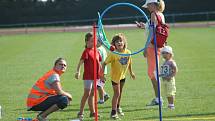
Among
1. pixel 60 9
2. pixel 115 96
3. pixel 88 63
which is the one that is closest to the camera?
pixel 88 63

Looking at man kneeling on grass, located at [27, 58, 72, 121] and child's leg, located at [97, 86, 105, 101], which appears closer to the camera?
man kneeling on grass, located at [27, 58, 72, 121]

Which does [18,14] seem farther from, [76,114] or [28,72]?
[76,114]

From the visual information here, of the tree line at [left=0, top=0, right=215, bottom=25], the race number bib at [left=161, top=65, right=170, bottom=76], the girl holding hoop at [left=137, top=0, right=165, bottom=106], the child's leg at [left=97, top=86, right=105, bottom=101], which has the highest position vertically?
the tree line at [left=0, top=0, right=215, bottom=25]

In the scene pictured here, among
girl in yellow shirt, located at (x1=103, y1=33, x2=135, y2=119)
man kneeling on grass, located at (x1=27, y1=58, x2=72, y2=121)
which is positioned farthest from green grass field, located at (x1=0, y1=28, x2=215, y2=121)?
man kneeling on grass, located at (x1=27, y1=58, x2=72, y2=121)

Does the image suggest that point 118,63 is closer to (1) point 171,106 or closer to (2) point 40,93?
(1) point 171,106

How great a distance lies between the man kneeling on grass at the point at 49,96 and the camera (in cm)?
1016

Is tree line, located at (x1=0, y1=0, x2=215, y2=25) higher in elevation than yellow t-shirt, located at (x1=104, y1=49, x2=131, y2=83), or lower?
higher

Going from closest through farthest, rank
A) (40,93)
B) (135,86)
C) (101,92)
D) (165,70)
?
1. (40,93)
2. (165,70)
3. (101,92)
4. (135,86)

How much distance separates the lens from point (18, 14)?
7606 centimetres

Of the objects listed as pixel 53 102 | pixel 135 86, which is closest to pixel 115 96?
pixel 53 102

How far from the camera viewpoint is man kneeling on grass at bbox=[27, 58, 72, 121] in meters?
10.2

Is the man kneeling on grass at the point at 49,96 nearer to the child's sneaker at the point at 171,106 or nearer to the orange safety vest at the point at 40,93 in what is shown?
the orange safety vest at the point at 40,93

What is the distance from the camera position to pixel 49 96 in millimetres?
10273

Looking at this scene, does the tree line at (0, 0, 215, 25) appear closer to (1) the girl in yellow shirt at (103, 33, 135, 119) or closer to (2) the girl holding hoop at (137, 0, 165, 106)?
(2) the girl holding hoop at (137, 0, 165, 106)
